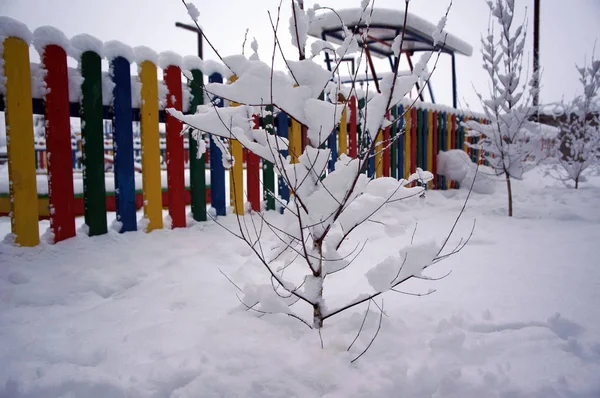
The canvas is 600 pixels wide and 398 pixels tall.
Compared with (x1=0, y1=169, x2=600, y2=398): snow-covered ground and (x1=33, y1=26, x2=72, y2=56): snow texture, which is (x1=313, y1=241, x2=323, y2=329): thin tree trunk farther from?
(x1=33, y1=26, x2=72, y2=56): snow texture

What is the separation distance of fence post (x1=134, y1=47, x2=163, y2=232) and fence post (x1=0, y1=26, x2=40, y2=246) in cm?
69

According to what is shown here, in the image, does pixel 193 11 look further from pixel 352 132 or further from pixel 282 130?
pixel 352 132

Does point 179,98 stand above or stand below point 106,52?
below

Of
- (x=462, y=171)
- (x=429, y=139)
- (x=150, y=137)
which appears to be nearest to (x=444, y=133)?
(x=429, y=139)

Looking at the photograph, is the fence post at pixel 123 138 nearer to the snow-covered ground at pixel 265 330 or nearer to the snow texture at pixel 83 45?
the snow texture at pixel 83 45

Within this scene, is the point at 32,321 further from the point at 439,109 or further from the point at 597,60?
the point at 597,60

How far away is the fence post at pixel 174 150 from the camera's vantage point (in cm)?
286

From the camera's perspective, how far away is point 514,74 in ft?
13.3

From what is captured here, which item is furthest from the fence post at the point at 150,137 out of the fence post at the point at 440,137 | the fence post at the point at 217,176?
the fence post at the point at 440,137

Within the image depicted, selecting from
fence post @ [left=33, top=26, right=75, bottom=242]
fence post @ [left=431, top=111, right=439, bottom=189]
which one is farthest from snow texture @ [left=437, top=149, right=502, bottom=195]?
fence post @ [left=33, top=26, right=75, bottom=242]

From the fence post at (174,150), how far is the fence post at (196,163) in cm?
10

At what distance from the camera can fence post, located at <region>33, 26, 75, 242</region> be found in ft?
7.49

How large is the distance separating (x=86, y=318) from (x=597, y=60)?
7.20m

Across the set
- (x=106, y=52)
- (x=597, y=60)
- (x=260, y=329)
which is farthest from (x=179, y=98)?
(x=597, y=60)
